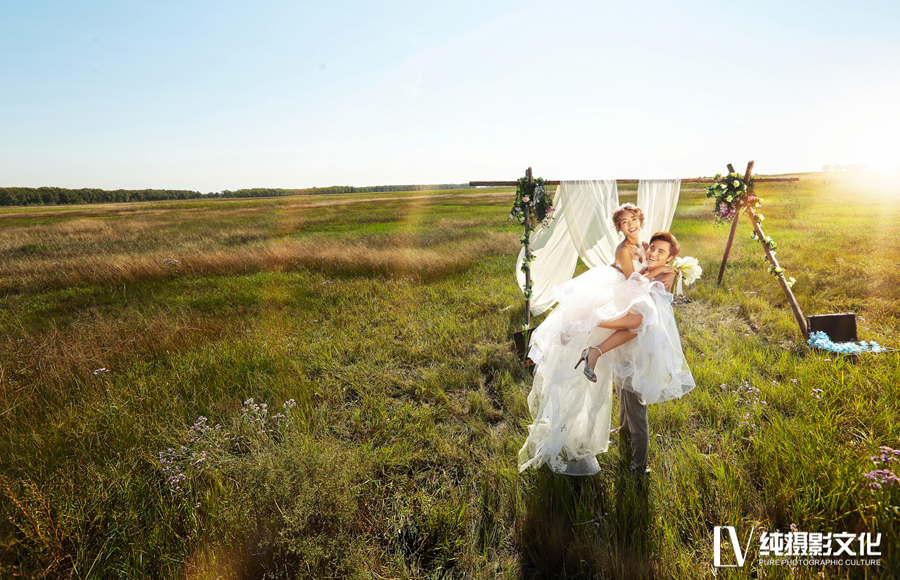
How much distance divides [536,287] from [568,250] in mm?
1025

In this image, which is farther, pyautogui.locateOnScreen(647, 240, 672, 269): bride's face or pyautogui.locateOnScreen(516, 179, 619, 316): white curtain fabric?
pyautogui.locateOnScreen(516, 179, 619, 316): white curtain fabric

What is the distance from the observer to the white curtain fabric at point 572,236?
21.1ft

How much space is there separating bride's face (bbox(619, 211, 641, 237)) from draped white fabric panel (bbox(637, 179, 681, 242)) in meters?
4.39

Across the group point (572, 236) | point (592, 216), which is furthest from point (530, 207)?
point (592, 216)

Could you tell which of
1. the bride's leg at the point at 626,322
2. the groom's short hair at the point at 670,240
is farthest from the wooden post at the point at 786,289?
the bride's leg at the point at 626,322

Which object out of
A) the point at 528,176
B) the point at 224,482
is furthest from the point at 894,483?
the point at 528,176

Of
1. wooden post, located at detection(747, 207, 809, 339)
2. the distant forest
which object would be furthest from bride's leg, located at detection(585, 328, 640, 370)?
the distant forest

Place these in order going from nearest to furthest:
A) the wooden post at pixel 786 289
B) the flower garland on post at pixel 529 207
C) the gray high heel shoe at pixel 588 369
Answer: the gray high heel shoe at pixel 588 369 → the wooden post at pixel 786 289 → the flower garland on post at pixel 529 207

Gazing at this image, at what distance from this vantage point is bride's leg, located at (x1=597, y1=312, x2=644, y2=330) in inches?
95.5

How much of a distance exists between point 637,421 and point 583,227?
459cm

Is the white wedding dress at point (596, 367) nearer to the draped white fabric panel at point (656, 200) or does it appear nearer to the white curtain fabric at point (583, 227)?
the white curtain fabric at point (583, 227)

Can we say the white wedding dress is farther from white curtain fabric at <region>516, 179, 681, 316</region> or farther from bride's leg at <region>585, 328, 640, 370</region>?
white curtain fabric at <region>516, 179, 681, 316</region>

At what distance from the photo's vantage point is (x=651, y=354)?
8.04 ft

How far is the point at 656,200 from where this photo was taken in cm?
678
